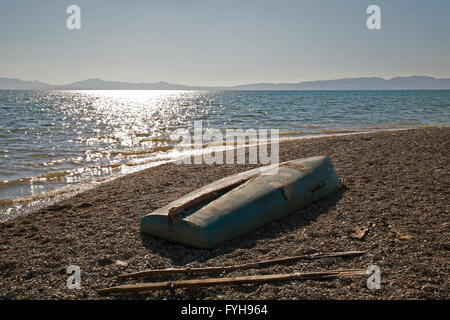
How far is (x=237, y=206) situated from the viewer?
5145 millimetres

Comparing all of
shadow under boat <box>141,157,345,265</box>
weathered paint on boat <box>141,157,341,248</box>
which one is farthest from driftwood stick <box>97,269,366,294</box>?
weathered paint on boat <box>141,157,341,248</box>

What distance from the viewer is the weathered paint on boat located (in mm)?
4688

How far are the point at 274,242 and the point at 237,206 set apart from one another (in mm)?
786

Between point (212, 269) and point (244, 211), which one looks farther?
point (244, 211)

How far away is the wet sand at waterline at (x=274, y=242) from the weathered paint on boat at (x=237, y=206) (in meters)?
0.16

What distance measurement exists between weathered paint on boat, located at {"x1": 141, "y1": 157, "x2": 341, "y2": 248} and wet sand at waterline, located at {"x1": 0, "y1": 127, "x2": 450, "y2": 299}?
16 cm

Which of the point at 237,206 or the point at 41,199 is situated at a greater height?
the point at 237,206

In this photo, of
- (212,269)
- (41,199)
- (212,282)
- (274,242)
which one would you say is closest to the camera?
(212,282)

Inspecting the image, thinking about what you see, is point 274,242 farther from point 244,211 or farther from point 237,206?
point 237,206

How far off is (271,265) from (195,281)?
93 cm

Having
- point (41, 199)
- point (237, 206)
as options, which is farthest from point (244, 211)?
point (41, 199)

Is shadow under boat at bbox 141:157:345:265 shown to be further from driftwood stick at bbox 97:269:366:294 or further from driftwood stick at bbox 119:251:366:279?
driftwood stick at bbox 97:269:366:294
